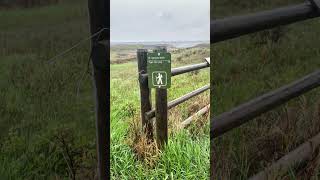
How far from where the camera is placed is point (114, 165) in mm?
2707

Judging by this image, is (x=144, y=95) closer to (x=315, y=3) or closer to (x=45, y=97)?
(x=45, y=97)

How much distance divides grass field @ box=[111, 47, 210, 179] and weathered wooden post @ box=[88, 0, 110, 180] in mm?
97

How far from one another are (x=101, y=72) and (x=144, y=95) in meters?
0.21

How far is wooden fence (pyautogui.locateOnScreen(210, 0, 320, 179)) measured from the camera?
9.24 feet

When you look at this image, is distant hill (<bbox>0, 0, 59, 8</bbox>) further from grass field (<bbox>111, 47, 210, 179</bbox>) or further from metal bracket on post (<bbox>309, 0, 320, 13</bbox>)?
metal bracket on post (<bbox>309, 0, 320, 13</bbox>)

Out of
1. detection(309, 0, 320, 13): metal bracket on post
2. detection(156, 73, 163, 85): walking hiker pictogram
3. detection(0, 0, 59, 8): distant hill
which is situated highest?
detection(0, 0, 59, 8): distant hill

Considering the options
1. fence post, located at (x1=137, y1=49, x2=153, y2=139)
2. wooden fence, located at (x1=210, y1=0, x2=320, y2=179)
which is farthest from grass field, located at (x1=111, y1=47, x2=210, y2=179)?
wooden fence, located at (x1=210, y1=0, x2=320, y2=179)

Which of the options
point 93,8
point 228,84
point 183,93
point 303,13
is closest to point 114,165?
point 183,93

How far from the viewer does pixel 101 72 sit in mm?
2707

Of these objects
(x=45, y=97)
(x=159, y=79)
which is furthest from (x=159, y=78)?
(x=45, y=97)

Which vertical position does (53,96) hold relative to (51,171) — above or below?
above

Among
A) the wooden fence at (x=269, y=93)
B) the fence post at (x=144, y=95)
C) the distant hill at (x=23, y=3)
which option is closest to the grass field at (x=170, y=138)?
the fence post at (x=144, y=95)

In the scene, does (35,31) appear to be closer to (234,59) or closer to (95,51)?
(95,51)

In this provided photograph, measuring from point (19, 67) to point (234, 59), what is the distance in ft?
3.71
